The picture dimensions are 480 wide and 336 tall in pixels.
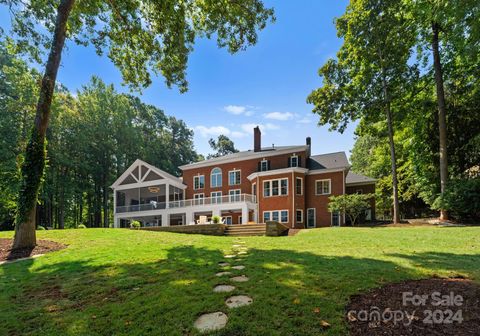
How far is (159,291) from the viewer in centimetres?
451

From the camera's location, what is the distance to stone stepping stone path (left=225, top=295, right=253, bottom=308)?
3.76m

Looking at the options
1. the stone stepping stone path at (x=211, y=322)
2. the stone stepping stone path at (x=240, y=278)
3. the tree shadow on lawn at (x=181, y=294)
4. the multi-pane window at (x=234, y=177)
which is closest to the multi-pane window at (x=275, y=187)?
the multi-pane window at (x=234, y=177)

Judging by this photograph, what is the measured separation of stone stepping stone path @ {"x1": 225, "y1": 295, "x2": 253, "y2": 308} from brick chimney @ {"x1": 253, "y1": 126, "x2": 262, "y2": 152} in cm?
2385

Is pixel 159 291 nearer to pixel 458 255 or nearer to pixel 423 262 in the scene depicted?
pixel 423 262

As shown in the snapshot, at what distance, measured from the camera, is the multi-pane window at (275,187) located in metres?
23.0

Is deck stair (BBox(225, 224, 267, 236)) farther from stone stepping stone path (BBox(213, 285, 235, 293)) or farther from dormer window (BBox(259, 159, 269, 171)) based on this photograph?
stone stepping stone path (BBox(213, 285, 235, 293))

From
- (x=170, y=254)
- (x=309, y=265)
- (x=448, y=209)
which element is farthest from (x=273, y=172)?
(x=309, y=265)

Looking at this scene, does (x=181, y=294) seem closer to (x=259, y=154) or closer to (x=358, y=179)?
(x=259, y=154)

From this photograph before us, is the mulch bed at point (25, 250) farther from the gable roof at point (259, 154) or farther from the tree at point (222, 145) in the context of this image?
the tree at point (222, 145)

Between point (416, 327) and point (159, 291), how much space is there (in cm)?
359

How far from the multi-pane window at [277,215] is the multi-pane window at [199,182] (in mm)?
8544

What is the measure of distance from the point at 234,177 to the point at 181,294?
23154 mm

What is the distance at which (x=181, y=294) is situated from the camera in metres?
4.28
